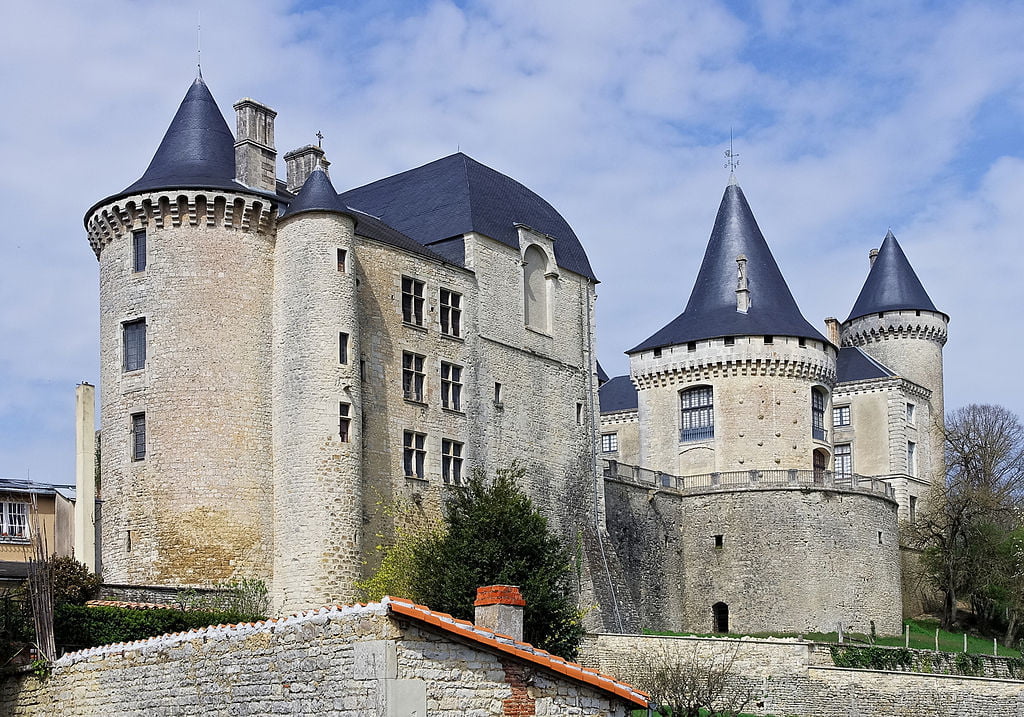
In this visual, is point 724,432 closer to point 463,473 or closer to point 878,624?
point 878,624

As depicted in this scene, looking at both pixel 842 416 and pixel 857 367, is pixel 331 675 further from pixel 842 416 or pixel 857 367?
pixel 857 367

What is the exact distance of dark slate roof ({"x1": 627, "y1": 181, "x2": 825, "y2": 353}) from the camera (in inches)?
1889

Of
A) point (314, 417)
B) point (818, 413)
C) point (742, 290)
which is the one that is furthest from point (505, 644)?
point (742, 290)

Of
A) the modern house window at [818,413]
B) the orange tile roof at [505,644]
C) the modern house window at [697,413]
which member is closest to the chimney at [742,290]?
the modern house window at [697,413]

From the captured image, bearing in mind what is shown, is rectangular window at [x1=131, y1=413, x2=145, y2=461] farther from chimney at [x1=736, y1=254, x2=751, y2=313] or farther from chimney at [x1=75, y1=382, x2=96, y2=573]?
chimney at [x1=736, y1=254, x2=751, y2=313]

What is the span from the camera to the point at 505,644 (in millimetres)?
14328

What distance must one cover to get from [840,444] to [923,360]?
565cm

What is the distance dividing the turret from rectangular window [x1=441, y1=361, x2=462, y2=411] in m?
13.3

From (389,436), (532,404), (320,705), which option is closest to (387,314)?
(389,436)

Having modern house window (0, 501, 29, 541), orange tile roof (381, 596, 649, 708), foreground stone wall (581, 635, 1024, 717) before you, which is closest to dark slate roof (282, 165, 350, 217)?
modern house window (0, 501, 29, 541)

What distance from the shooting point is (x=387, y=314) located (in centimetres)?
3478

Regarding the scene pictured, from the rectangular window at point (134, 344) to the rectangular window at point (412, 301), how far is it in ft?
20.5

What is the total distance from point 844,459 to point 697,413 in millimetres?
10080

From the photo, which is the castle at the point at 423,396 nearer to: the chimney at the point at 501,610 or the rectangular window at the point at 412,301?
the rectangular window at the point at 412,301
